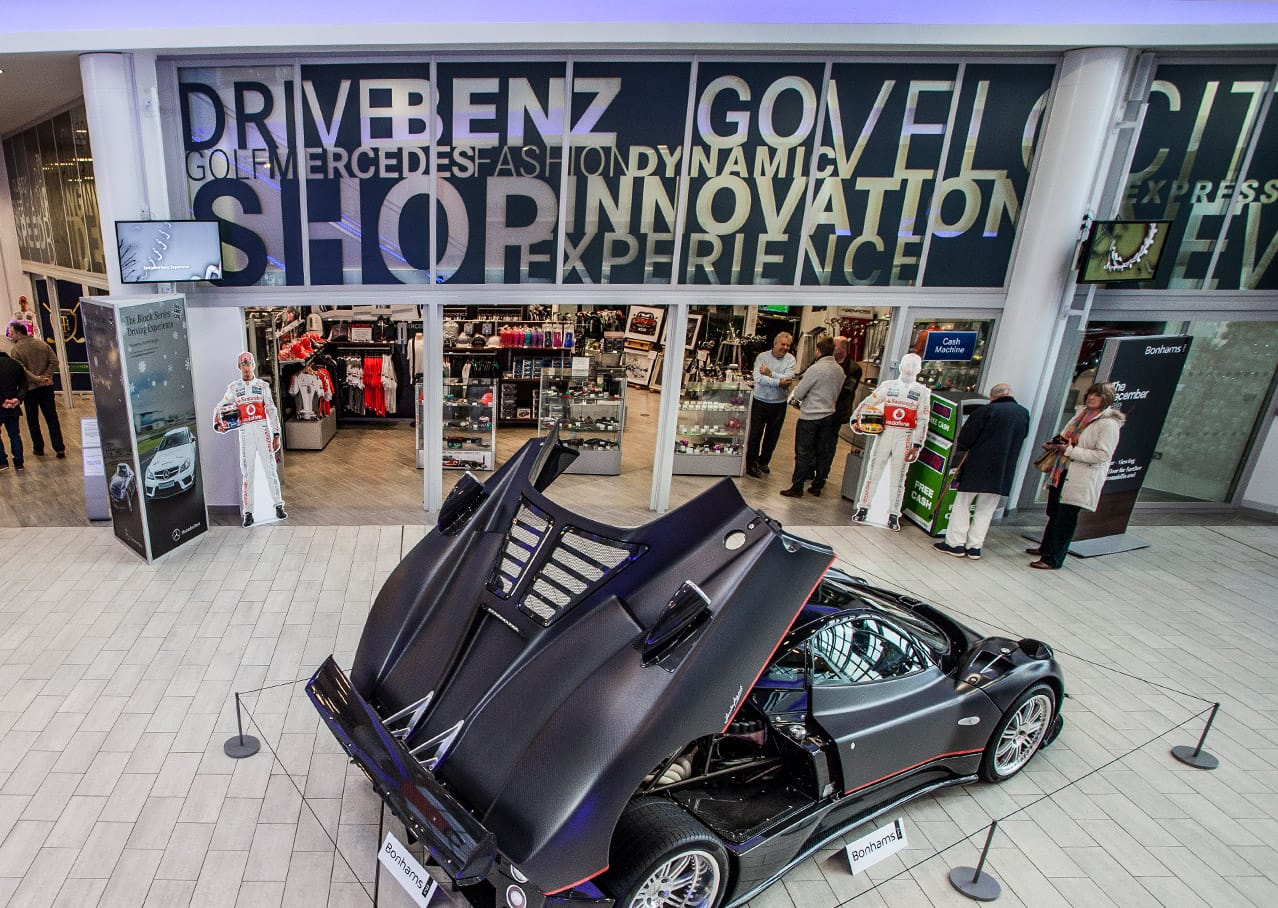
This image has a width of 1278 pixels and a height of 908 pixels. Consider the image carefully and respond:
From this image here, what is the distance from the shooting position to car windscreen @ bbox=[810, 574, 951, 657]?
12.8 ft

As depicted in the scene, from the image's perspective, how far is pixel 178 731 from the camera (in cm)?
439

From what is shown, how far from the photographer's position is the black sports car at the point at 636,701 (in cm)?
277

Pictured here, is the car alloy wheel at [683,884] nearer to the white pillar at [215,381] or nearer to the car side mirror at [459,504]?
the car side mirror at [459,504]

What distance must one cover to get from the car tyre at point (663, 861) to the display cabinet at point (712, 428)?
645 centimetres

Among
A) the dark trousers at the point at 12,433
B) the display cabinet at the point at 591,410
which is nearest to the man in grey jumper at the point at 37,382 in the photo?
the dark trousers at the point at 12,433

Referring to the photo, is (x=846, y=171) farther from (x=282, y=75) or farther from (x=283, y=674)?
(x=283, y=674)

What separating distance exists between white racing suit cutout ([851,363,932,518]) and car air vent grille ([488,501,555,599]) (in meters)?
5.09

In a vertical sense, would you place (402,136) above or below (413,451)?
above

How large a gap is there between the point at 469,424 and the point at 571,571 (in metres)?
6.07

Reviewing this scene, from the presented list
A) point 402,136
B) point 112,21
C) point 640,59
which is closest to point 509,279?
point 402,136

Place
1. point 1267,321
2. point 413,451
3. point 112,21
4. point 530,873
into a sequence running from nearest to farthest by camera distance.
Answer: point 530,873 → point 112,21 → point 1267,321 → point 413,451

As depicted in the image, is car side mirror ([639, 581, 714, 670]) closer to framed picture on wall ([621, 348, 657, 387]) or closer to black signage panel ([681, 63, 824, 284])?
black signage panel ([681, 63, 824, 284])

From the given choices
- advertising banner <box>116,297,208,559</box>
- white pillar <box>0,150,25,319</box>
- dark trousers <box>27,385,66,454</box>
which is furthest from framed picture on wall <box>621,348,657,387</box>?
white pillar <box>0,150,25,319</box>

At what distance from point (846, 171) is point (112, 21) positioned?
6.47 metres
